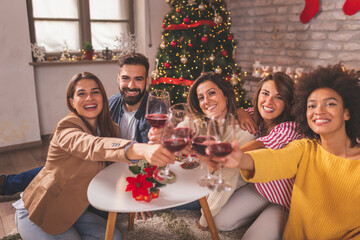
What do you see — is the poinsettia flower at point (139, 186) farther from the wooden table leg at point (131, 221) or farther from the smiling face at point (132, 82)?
the smiling face at point (132, 82)

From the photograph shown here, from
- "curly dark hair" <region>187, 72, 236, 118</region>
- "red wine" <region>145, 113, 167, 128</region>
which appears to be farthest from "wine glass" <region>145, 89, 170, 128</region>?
"curly dark hair" <region>187, 72, 236, 118</region>

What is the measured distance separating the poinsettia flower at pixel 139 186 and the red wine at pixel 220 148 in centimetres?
41

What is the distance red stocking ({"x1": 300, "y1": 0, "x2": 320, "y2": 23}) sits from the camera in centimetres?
367

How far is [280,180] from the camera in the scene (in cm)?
171

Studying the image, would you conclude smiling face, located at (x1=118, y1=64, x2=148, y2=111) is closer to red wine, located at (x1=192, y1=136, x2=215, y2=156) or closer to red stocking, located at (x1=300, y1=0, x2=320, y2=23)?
red wine, located at (x1=192, y1=136, x2=215, y2=156)

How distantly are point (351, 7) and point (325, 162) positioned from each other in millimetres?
2778

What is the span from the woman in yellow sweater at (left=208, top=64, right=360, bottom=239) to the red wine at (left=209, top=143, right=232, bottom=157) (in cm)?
23

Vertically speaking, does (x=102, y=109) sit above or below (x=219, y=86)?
below

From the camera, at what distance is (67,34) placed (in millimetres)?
4062

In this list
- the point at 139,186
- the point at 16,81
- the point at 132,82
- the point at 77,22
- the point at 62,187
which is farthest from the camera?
the point at 77,22

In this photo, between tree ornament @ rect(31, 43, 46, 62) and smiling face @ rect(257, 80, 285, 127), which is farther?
tree ornament @ rect(31, 43, 46, 62)

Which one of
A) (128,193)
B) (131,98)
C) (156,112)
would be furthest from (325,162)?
(131,98)

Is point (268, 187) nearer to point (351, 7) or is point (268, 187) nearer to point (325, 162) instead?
point (325, 162)

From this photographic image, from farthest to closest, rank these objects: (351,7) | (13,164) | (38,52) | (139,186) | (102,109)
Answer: (38,52) → (351,7) → (13,164) → (102,109) → (139,186)
